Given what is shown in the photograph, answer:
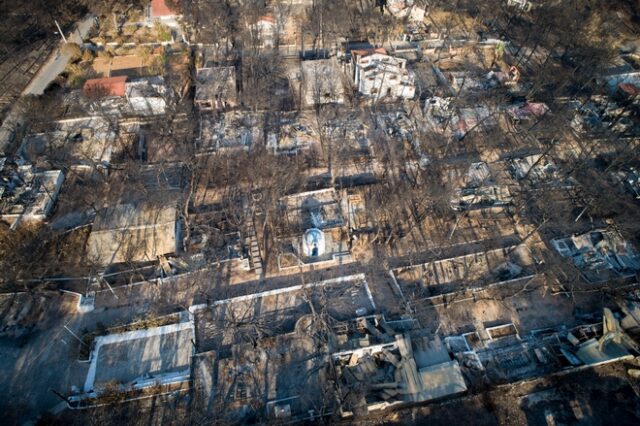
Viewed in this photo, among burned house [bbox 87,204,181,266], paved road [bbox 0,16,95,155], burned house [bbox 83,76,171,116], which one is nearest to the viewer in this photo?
burned house [bbox 87,204,181,266]

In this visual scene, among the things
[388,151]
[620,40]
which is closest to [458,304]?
[388,151]

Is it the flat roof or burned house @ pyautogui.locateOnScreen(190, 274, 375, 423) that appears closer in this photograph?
burned house @ pyautogui.locateOnScreen(190, 274, 375, 423)

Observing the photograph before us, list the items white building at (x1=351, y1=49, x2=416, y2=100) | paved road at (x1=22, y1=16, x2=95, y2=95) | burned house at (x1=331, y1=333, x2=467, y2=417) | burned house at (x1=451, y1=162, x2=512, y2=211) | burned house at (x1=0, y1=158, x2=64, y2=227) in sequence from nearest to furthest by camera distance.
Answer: burned house at (x1=331, y1=333, x2=467, y2=417), burned house at (x1=0, y1=158, x2=64, y2=227), burned house at (x1=451, y1=162, x2=512, y2=211), white building at (x1=351, y1=49, x2=416, y2=100), paved road at (x1=22, y1=16, x2=95, y2=95)

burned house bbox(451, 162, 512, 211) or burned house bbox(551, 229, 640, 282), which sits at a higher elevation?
burned house bbox(451, 162, 512, 211)

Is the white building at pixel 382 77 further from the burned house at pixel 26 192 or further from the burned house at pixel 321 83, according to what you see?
the burned house at pixel 26 192

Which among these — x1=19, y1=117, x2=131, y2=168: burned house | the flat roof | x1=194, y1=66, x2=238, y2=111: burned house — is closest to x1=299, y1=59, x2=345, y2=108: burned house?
x1=194, y1=66, x2=238, y2=111: burned house

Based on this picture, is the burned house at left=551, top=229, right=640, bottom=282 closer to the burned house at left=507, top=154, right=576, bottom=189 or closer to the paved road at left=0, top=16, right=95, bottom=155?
the burned house at left=507, top=154, right=576, bottom=189
